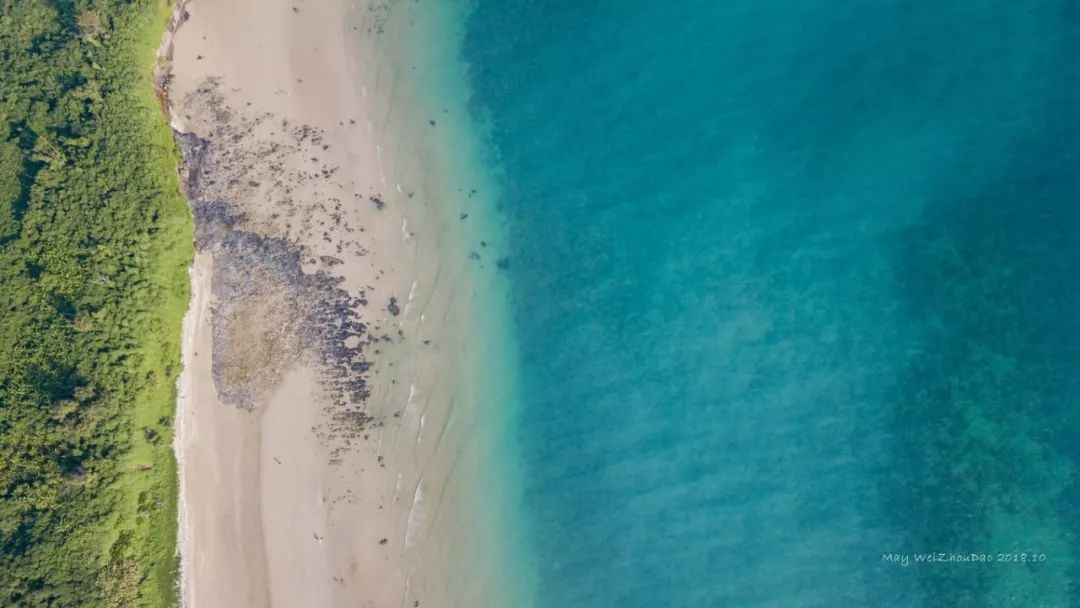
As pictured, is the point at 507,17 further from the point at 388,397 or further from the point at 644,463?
the point at 644,463

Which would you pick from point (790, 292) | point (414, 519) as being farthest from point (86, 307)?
point (790, 292)

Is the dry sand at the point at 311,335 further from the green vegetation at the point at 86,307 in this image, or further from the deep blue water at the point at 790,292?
the deep blue water at the point at 790,292

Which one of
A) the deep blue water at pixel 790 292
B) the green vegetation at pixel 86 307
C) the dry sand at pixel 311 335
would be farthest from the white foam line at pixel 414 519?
the green vegetation at pixel 86 307

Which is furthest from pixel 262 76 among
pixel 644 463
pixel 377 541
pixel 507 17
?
pixel 644 463

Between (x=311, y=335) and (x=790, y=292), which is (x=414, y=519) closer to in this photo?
(x=311, y=335)

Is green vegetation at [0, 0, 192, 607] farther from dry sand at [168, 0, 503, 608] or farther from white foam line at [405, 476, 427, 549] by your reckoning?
white foam line at [405, 476, 427, 549]

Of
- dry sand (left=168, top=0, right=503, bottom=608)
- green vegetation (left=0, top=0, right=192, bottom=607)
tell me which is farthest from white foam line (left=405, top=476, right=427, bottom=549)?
green vegetation (left=0, top=0, right=192, bottom=607)
